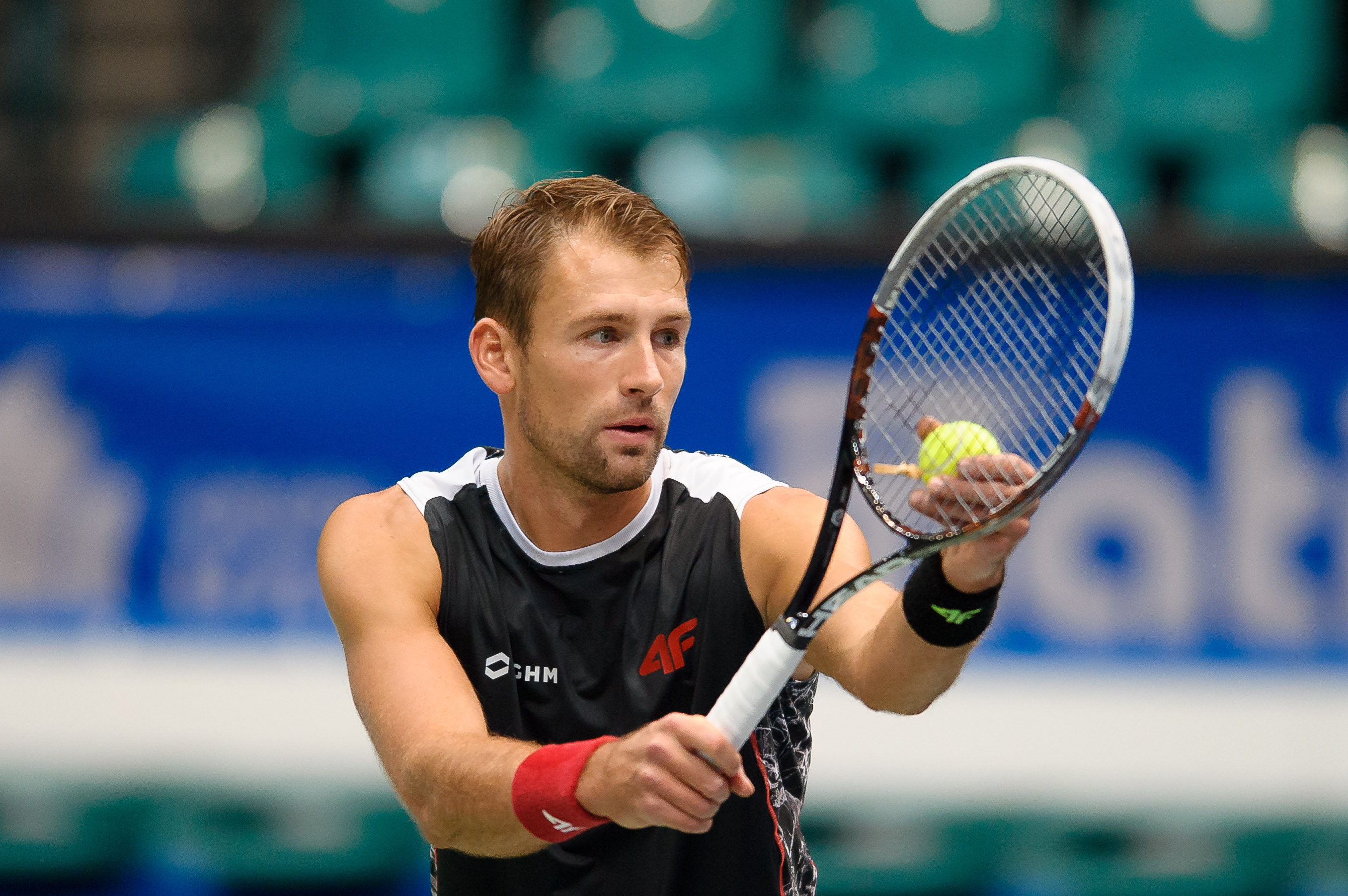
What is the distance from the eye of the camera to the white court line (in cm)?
450

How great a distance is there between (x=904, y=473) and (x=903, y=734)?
245 centimetres

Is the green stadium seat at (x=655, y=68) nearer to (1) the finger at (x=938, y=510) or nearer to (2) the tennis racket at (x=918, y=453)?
(2) the tennis racket at (x=918, y=453)

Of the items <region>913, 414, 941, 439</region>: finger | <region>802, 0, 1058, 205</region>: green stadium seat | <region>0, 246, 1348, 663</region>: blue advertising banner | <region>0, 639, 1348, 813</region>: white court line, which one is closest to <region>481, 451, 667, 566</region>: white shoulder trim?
<region>913, 414, 941, 439</region>: finger

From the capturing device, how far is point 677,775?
198 cm

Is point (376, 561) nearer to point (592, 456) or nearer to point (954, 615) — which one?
point (592, 456)

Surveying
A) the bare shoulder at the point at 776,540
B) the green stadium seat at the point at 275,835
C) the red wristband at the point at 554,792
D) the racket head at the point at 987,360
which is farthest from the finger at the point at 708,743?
the green stadium seat at the point at 275,835

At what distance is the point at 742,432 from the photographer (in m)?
4.57

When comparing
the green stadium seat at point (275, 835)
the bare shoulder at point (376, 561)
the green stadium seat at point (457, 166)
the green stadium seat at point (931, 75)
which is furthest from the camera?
the green stadium seat at point (931, 75)

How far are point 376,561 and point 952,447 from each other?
3.18 ft

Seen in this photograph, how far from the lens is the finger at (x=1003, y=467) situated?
2105 mm

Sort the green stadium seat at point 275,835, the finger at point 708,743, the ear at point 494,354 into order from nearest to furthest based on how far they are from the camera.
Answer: the finger at point 708,743, the ear at point 494,354, the green stadium seat at point 275,835

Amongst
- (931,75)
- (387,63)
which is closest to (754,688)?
(931,75)

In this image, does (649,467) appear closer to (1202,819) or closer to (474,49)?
(1202,819)

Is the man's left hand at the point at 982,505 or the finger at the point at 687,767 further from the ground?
the man's left hand at the point at 982,505
